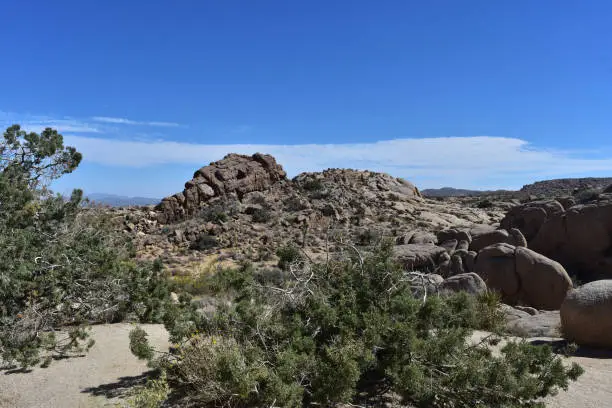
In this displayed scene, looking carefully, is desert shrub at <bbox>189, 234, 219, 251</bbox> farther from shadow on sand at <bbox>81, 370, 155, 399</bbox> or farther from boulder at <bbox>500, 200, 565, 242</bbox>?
shadow on sand at <bbox>81, 370, 155, 399</bbox>

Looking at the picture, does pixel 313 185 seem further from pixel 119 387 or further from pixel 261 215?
pixel 119 387

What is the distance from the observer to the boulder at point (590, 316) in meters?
9.62

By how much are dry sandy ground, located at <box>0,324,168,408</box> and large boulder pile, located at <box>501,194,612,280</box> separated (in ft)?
45.7

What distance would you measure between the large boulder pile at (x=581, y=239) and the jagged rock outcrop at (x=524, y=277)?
2.71 metres

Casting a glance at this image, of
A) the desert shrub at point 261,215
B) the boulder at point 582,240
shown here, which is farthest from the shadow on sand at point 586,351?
the desert shrub at point 261,215

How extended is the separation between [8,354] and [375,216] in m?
28.2

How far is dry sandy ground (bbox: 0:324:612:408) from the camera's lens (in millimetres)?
7008

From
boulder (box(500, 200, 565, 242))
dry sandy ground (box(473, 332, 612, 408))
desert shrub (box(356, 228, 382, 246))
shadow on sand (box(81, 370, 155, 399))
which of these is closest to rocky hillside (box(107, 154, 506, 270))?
desert shrub (box(356, 228, 382, 246))

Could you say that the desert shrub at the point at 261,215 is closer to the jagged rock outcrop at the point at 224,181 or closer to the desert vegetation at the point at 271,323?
the jagged rock outcrop at the point at 224,181

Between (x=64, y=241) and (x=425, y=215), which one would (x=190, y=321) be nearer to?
(x=64, y=241)

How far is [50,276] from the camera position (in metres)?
10.2

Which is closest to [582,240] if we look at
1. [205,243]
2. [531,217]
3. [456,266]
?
[531,217]

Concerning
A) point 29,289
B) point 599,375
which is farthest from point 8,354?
point 599,375

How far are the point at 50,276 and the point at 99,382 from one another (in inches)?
136
